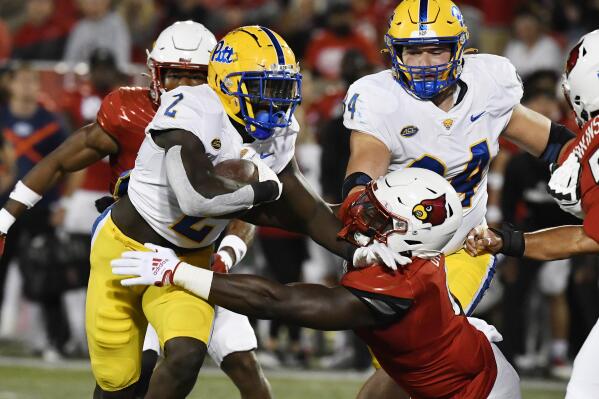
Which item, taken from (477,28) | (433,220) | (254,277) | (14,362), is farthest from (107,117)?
(477,28)

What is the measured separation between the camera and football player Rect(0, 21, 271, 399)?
16.4 feet

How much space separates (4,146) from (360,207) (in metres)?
4.88

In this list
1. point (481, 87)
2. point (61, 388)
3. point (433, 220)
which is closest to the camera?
point (433, 220)

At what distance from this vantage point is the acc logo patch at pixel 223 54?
15.1 feet

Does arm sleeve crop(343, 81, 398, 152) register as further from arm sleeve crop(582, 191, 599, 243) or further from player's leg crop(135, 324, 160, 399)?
player's leg crop(135, 324, 160, 399)

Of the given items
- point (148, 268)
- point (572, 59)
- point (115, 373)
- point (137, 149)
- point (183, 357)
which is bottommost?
point (115, 373)

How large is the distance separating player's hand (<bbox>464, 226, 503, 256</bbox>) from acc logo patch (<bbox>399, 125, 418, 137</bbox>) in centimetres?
55

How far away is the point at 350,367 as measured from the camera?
8.14 m

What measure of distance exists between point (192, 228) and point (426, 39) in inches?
49.7

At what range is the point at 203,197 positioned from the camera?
4.15 m

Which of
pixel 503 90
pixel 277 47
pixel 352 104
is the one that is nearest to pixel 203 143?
pixel 277 47

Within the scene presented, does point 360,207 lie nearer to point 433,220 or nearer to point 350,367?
point 433,220

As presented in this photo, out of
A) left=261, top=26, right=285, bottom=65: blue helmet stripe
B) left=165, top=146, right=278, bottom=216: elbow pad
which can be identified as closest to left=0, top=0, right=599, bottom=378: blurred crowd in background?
left=261, top=26, right=285, bottom=65: blue helmet stripe

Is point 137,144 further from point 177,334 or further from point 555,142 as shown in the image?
point 555,142
